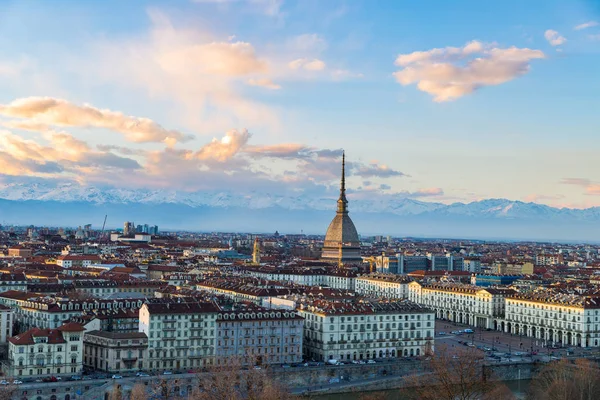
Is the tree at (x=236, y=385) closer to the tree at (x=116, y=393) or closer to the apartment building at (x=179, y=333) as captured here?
the tree at (x=116, y=393)

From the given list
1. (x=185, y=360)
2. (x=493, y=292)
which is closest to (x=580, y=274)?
(x=493, y=292)

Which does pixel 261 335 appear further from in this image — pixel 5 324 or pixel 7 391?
pixel 7 391

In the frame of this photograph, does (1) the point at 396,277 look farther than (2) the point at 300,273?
No

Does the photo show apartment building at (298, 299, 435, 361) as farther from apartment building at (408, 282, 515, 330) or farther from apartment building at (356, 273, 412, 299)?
apartment building at (356, 273, 412, 299)

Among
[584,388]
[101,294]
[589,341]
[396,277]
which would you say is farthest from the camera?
[396,277]

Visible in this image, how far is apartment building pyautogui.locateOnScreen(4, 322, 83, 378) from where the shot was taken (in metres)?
58.0

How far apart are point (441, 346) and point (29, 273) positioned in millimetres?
60054

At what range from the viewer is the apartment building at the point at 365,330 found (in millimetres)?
69250

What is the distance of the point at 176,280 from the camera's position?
11138cm

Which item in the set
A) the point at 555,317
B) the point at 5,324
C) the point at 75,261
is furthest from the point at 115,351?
the point at 75,261

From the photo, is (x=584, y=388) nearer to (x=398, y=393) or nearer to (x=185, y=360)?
(x=398, y=393)

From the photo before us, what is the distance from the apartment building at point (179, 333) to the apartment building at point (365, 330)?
8881 millimetres

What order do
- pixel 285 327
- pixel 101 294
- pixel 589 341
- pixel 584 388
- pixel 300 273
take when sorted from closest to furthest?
pixel 584 388 → pixel 285 327 → pixel 589 341 → pixel 101 294 → pixel 300 273

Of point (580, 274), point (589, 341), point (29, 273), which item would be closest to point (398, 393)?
point (589, 341)
